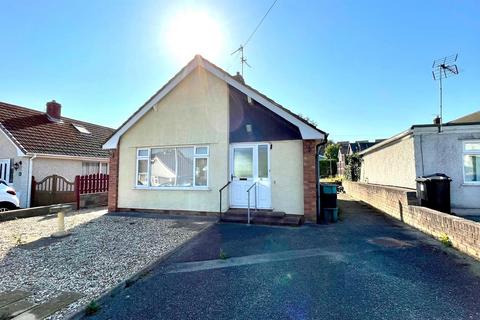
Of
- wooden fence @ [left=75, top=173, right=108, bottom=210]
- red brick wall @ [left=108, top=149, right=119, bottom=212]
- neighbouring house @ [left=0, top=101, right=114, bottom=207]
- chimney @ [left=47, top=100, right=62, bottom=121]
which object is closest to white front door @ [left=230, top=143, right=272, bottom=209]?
red brick wall @ [left=108, top=149, right=119, bottom=212]

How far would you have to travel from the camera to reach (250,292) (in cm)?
389

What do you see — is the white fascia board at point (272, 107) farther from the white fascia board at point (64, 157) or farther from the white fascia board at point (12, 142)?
the white fascia board at point (12, 142)

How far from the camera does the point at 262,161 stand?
9.30 metres

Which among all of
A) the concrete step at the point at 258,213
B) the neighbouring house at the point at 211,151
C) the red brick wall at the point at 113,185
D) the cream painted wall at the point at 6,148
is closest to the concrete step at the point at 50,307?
the concrete step at the point at 258,213

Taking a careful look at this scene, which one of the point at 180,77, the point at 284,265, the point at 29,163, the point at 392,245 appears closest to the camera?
the point at 284,265

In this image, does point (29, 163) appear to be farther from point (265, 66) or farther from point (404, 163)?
point (404, 163)

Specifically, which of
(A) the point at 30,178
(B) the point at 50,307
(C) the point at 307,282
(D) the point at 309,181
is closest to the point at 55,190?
(A) the point at 30,178

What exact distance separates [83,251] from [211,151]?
17.4 ft

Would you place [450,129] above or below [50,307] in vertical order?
above

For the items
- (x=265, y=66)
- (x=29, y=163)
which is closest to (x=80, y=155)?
(x=29, y=163)

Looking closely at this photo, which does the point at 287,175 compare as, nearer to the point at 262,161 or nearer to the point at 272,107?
the point at 262,161

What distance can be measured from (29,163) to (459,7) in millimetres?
19094

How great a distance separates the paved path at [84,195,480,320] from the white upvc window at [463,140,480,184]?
5360 mm

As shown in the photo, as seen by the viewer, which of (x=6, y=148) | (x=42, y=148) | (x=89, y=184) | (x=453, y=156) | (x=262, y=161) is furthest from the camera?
(x=42, y=148)
